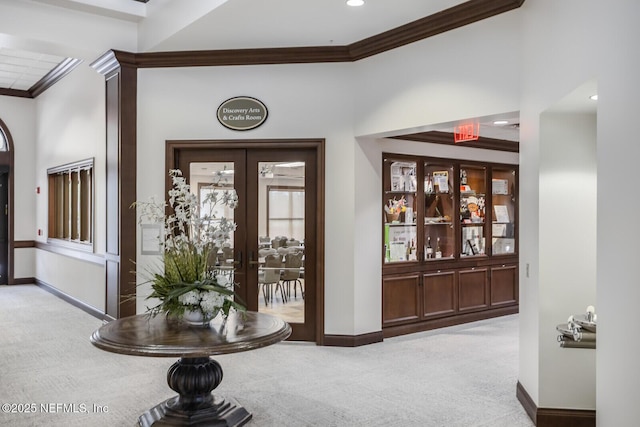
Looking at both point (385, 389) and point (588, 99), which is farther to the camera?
point (385, 389)

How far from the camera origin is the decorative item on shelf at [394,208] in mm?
6289

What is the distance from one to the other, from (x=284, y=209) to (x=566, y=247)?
2.97 metres

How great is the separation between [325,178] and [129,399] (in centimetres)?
280

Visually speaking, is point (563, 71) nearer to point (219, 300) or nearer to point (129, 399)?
point (219, 300)

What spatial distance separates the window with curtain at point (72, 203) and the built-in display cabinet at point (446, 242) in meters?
4.01

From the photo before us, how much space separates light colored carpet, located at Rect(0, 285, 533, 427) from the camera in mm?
3746

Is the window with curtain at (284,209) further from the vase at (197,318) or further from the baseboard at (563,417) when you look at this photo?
the baseboard at (563,417)

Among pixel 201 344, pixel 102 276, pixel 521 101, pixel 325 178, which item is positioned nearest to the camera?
pixel 201 344

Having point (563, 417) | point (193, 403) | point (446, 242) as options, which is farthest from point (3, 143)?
point (563, 417)

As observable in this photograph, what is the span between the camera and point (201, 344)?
117 inches

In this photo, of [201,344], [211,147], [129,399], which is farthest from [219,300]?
[211,147]

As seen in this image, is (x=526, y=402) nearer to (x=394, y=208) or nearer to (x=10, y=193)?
(x=394, y=208)

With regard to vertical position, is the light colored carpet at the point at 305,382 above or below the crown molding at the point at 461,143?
below

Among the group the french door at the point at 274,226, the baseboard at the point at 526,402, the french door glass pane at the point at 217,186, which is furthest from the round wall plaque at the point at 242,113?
the baseboard at the point at 526,402
